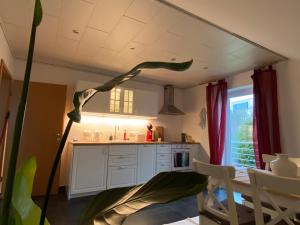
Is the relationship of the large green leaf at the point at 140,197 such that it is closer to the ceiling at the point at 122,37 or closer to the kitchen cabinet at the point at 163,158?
the ceiling at the point at 122,37

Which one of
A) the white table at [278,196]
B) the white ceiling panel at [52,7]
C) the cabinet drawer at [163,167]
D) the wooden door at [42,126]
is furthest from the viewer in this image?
the cabinet drawer at [163,167]

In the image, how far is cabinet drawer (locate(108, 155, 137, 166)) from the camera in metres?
3.42

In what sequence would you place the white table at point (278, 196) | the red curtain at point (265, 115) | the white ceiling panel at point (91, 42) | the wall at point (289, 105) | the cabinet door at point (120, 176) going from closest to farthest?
1. the white table at point (278, 196)
2. the white ceiling panel at point (91, 42)
3. the wall at point (289, 105)
4. the red curtain at point (265, 115)
5. the cabinet door at point (120, 176)

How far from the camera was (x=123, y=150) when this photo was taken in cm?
355

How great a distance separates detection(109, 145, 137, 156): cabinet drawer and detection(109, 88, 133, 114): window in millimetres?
739

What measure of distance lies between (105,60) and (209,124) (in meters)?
2.48

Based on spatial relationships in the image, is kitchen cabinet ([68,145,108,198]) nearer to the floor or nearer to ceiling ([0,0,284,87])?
the floor

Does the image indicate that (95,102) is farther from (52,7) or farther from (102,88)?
(102,88)

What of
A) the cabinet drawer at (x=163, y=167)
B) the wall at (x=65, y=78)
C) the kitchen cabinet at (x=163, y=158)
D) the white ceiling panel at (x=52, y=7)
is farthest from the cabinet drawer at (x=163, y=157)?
the white ceiling panel at (x=52, y=7)

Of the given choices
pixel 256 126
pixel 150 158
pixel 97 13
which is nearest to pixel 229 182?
pixel 97 13

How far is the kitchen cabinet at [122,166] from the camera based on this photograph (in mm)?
3409

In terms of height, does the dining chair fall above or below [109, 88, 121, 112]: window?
below

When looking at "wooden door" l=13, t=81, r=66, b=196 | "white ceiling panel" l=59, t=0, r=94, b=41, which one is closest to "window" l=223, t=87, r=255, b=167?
"white ceiling panel" l=59, t=0, r=94, b=41

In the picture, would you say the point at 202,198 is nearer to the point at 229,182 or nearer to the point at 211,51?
the point at 229,182
